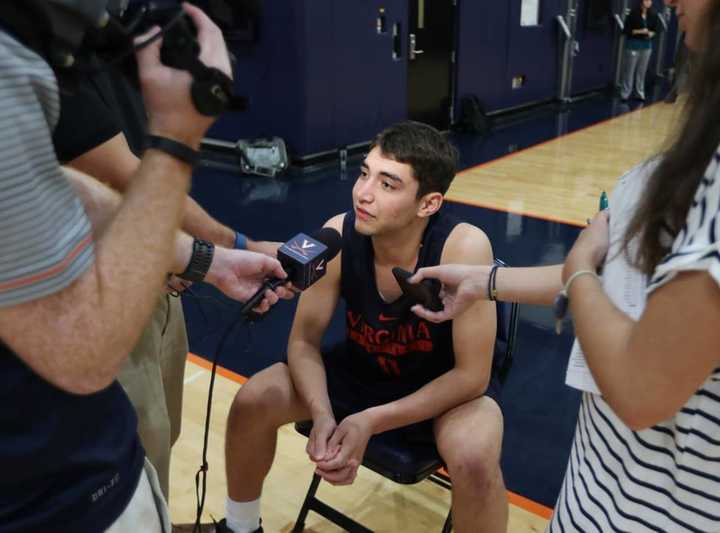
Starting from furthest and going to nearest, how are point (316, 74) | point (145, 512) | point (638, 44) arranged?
point (638, 44) < point (316, 74) < point (145, 512)

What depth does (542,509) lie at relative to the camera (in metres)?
2.37

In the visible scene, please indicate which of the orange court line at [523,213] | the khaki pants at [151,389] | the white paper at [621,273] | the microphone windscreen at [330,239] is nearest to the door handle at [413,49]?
the orange court line at [523,213]

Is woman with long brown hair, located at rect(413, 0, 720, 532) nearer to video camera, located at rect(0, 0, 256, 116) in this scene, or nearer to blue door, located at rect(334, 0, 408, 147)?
video camera, located at rect(0, 0, 256, 116)

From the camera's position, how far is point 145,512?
1177mm

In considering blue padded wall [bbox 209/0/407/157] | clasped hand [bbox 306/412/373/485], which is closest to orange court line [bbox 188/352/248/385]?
clasped hand [bbox 306/412/373/485]

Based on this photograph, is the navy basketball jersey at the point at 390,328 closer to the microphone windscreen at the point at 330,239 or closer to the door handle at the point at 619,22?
the microphone windscreen at the point at 330,239

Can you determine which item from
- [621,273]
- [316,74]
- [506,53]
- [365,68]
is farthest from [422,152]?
[506,53]

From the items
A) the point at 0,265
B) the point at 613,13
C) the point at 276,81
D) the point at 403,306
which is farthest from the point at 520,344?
the point at 613,13

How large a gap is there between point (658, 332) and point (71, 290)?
28.4 inches

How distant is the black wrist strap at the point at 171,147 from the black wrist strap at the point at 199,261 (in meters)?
0.69

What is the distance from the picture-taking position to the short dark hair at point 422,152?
6.87 feet

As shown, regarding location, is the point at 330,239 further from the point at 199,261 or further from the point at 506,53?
the point at 506,53

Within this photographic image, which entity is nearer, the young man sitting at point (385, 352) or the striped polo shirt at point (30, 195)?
the striped polo shirt at point (30, 195)

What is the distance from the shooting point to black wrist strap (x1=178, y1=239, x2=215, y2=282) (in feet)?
5.21
